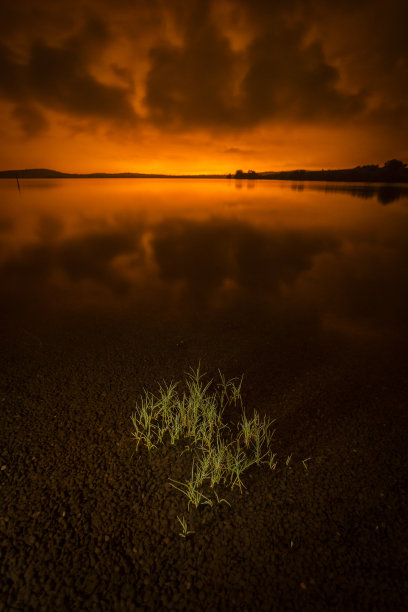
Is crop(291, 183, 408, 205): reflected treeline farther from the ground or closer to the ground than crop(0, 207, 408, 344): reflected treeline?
farther from the ground

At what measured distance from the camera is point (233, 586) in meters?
2.16

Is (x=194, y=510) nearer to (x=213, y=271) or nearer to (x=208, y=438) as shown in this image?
(x=208, y=438)

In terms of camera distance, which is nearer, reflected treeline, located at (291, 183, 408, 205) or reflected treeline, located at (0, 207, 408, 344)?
reflected treeline, located at (0, 207, 408, 344)

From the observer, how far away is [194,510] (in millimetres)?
2625

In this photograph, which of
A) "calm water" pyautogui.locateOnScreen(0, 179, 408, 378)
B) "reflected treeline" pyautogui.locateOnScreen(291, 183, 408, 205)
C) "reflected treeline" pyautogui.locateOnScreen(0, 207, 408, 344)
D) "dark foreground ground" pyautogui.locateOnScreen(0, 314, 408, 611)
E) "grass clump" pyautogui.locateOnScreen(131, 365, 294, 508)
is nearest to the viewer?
"dark foreground ground" pyautogui.locateOnScreen(0, 314, 408, 611)

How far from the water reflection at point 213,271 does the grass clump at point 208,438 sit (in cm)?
279

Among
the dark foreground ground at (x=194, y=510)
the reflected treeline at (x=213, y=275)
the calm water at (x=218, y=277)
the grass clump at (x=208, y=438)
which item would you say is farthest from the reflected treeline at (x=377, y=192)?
the grass clump at (x=208, y=438)

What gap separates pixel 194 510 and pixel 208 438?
737 mm

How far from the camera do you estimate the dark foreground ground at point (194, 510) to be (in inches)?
83.9

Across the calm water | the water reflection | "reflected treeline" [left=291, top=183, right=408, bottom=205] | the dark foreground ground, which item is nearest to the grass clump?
the dark foreground ground

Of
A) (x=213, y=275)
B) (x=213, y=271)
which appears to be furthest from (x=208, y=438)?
(x=213, y=271)

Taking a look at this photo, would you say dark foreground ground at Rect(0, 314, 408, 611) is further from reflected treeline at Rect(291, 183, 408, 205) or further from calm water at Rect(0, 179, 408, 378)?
reflected treeline at Rect(291, 183, 408, 205)

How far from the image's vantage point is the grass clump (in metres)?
2.83

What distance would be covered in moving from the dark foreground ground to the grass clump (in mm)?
109
